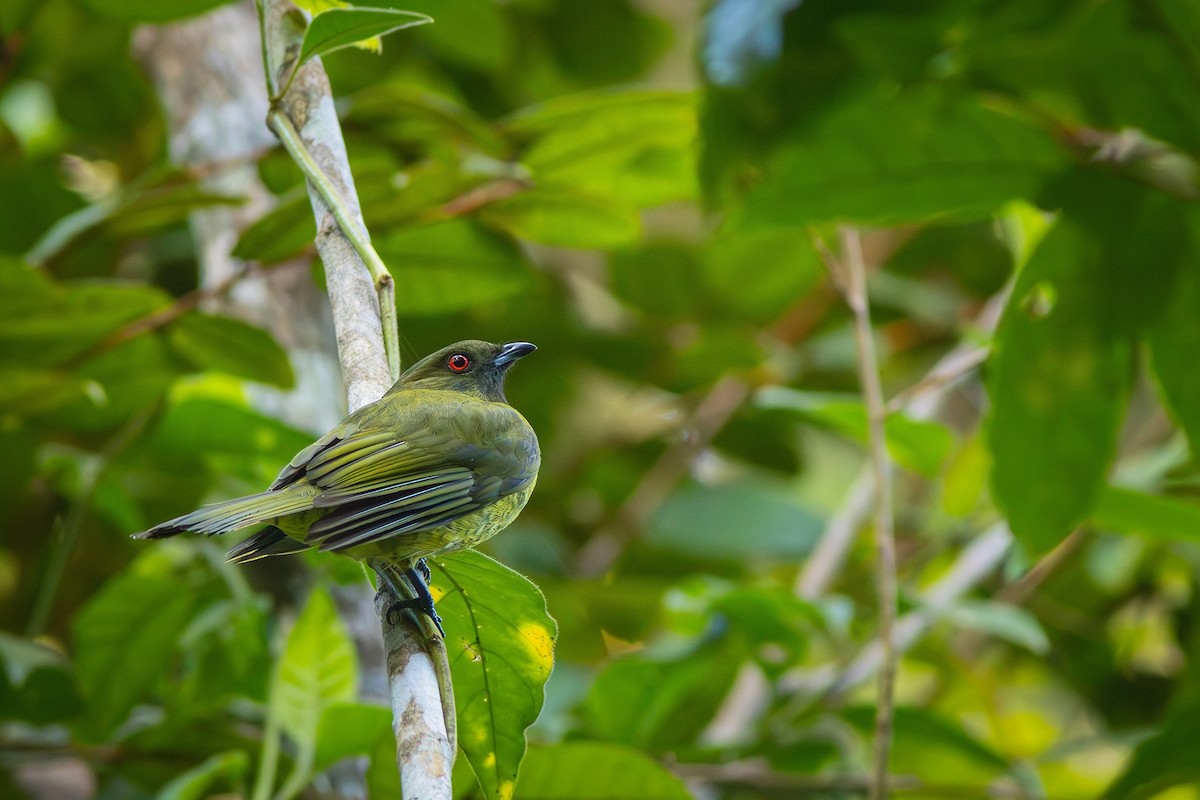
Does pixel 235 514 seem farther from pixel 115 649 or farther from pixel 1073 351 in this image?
pixel 1073 351

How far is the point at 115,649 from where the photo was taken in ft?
8.21

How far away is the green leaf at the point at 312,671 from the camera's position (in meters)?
2.19

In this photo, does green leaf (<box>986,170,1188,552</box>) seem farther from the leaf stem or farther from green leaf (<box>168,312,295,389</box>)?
green leaf (<box>168,312,295,389</box>)

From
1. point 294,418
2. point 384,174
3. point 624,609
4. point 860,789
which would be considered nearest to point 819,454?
point 624,609

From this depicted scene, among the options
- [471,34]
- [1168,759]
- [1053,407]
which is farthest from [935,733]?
[471,34]

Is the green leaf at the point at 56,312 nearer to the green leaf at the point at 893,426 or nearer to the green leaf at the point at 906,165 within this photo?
the green leaf at the point at 906,165

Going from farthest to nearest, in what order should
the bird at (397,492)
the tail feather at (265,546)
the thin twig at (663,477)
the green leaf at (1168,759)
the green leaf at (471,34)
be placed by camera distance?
the thin twig at (663,477) → the green leaf at (471,34) → the green leaf at (1168,759) → the tail feather at (265,546) → the bird at (397,492)

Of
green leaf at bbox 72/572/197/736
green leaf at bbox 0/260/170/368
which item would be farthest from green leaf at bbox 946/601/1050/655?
green leaf at bbox 0/260/170/368

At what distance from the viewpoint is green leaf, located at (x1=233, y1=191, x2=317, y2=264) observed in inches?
89.1

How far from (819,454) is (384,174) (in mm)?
3621

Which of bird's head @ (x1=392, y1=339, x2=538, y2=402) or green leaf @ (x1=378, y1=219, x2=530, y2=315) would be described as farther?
green leaf @ (x1=378, y1=219, x2=530, y2=315)

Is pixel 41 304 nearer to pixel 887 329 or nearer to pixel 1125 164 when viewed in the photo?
pixel 1125 164

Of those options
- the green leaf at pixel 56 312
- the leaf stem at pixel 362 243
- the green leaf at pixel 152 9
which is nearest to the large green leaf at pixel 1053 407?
the leaf stem at pixel 362 243

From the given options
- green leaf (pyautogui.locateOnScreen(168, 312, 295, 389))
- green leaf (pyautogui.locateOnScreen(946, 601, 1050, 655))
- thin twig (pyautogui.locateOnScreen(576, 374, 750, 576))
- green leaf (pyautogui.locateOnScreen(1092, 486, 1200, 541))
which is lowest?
thin twig (pyautogui.locateOnScreen(576, 374, 750, 576))
